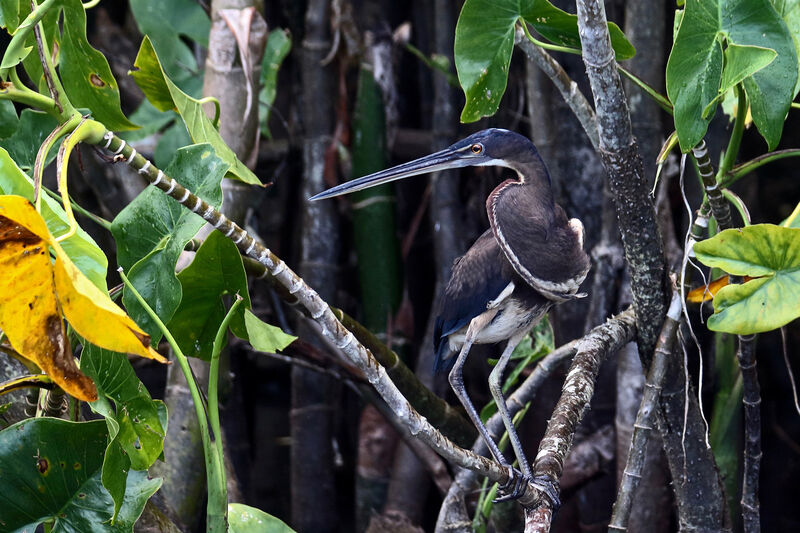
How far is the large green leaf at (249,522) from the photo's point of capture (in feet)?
3.26

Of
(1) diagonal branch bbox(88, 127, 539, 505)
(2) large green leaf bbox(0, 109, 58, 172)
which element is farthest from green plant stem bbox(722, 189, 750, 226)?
(2) large green leaf bbox(0, 109, 58, 172)

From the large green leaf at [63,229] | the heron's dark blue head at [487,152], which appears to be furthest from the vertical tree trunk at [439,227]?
the large green leaf at [63,229]

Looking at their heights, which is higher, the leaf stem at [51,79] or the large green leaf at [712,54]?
the large green leaf at [712,54]

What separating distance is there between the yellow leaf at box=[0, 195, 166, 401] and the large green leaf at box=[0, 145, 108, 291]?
0.09 feet

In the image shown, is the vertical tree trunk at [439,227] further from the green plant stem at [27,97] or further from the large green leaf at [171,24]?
the green plant stem at [27,97]

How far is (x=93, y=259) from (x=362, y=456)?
142cm

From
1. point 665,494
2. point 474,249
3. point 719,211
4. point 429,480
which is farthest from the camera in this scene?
point 429,480

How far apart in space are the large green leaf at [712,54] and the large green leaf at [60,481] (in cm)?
74

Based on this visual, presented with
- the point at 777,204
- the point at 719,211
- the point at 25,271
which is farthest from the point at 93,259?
the point at 777,204

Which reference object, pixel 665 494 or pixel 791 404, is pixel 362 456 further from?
pixel 791 404

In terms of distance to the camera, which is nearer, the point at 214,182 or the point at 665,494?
the point at 214,182

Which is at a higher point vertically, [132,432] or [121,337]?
[121,337]

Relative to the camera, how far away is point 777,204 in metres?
2.07

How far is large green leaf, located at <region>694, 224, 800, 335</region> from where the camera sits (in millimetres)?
896
